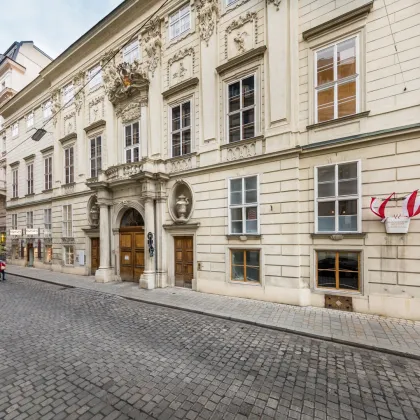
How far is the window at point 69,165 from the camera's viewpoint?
54.9 feet

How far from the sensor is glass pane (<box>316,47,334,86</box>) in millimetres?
8305

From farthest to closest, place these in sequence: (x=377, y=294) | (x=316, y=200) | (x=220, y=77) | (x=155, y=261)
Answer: (x=155, y=261), (x=220, y=77), (x=316, y=200), (x=377, y=294)

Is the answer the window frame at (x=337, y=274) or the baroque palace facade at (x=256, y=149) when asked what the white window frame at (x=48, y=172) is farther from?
the window frame at (x=337, y=274)

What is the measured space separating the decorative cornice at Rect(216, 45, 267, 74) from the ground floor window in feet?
26.3

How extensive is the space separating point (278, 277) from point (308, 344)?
316 cm

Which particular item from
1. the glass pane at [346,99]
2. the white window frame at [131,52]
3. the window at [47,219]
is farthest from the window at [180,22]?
the window at [47,219]

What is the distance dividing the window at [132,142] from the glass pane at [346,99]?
391 inches

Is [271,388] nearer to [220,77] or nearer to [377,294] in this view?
[377,294]

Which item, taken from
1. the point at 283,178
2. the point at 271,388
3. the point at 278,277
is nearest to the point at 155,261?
the point at 278,277

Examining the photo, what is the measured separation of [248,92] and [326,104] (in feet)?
10.3

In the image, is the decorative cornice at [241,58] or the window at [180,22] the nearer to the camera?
the decorative cornice at [241,58]

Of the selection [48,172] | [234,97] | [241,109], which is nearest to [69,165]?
[48,172]

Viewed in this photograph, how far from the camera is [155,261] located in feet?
38.2

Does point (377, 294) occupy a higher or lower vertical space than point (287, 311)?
higher
